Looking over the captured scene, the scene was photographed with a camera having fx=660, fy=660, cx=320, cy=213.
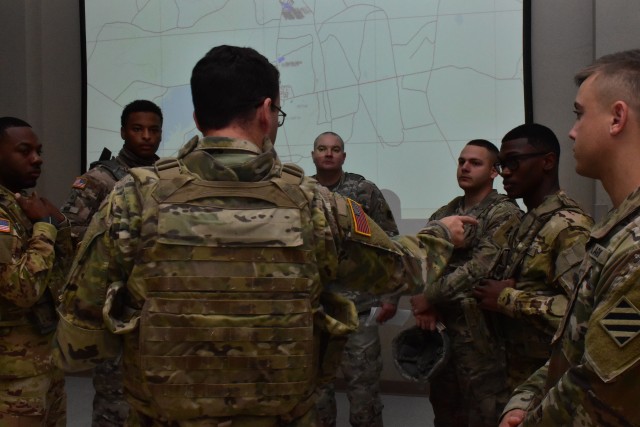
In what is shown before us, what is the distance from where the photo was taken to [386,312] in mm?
3580

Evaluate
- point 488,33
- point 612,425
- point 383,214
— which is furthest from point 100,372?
point 488,33

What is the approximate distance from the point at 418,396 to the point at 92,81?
3.08 m

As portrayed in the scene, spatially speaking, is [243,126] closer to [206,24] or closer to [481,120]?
[481,120]

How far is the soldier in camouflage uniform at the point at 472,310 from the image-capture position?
8.93 feet

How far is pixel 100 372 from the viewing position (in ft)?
9.83

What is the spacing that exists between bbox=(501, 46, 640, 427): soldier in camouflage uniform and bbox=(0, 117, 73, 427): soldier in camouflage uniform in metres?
1.65

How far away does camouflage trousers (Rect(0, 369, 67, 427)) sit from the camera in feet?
7.62

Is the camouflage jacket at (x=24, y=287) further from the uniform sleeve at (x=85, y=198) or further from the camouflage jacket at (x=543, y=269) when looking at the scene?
the camouflage jacket at (x=543, y=269)

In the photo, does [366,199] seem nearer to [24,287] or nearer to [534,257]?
[534,257]

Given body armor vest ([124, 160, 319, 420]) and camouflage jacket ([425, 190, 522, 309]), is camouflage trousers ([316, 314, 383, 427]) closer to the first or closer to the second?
camouflage jacket ([425, 190, 522, 309])

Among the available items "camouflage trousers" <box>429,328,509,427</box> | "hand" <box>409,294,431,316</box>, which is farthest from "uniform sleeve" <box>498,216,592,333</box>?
"hand" <box>409,294,431,316</box>

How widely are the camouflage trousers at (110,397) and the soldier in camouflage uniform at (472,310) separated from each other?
140cm

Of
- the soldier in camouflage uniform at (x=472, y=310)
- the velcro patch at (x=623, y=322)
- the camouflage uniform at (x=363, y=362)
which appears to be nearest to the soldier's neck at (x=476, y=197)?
the soldier in camouflage uniform at (x=472, y=310)

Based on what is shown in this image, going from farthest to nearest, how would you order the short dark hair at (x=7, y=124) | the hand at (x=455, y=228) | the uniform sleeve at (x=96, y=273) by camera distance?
the short dark hair at (x=7, y=124), the hand at (x=455, y=228), the uniform sleeve at (x=96, y=273)
